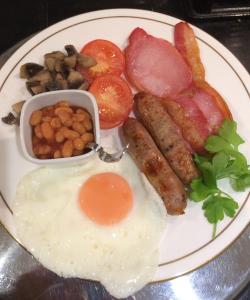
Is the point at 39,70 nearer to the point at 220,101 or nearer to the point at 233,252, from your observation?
the point at 220,101

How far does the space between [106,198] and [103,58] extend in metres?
0.58

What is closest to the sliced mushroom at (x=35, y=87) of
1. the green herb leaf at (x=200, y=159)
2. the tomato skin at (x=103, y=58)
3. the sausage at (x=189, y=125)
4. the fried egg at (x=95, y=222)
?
the tomato skin at (x=103, y=58)

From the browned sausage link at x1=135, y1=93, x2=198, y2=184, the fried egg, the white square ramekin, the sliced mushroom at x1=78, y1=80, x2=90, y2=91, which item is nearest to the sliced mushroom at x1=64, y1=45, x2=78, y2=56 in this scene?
the sliced mushroom at x1=78, y1=80, x2=90, y2=91

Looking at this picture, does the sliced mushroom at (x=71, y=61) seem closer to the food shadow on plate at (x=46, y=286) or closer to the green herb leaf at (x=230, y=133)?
the green herb leaf at (x=230, y=133)

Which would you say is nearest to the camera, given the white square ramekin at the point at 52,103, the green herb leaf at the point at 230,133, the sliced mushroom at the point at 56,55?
the white square ramekin at the point at 52,103

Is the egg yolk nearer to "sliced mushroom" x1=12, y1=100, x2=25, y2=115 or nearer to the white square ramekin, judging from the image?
the white square ramekin

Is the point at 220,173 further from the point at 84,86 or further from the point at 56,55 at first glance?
the point at 56,55

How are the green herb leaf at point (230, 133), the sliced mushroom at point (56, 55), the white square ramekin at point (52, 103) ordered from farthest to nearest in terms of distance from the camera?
the sliced mushroom at point (56, 55), the green herb leaf at point (230, 133), the white square ramekin at point (52, 103)

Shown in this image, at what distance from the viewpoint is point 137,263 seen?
1485mm

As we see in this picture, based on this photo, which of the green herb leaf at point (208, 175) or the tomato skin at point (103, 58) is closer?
the green herb leaf at point (208, 175)

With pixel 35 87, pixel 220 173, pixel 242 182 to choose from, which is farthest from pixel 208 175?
pixel 35 87

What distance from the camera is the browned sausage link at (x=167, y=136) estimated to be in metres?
1.52

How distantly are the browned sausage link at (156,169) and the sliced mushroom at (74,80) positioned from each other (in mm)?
282

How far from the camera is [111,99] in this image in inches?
65.6
